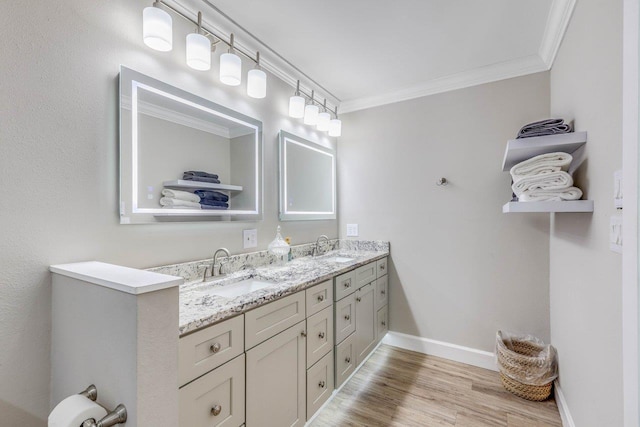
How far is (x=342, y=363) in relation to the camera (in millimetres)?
1840

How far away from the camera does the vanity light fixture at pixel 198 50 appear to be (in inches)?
56.1

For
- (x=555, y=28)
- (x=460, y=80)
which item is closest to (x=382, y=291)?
(x=460, y=80)

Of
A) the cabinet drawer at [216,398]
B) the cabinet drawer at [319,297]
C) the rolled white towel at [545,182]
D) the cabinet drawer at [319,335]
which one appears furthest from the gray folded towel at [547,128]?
the cabinet drawer at [216,398]

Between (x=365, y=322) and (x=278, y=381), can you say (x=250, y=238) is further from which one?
(x=365, y=322)

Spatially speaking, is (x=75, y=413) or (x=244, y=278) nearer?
(x=75, y=413)

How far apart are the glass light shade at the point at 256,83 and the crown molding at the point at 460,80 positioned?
50.0 inches

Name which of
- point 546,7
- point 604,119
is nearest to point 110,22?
point 604,119

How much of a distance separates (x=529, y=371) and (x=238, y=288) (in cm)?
195

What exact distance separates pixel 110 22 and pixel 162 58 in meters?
0.23

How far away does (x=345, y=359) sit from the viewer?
6.16 ft

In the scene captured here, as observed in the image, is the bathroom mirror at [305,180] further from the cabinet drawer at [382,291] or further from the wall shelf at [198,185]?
the cabinet drawer at [382,291]

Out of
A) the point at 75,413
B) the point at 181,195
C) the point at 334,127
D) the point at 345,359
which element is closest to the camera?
the point at 75,413

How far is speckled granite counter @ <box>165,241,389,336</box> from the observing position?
3.31 feet

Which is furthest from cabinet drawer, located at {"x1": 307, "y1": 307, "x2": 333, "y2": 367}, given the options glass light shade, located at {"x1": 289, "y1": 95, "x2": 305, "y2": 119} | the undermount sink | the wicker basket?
glass light shade, located at {"x1": 289, "y1": 95, "x2": 305, "y2": 119}
